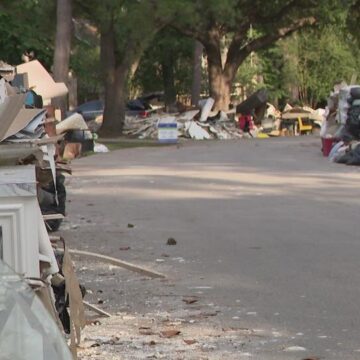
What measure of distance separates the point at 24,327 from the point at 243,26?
40261 millimetres

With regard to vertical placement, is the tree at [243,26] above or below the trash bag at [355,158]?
above

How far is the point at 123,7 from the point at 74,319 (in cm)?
2882

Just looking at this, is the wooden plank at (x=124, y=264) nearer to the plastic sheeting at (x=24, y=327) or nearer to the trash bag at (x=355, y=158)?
the plastic sheeting at (x=24, y=327)

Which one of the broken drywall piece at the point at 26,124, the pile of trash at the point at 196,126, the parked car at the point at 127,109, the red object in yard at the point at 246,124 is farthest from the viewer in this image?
the parked car at the point at 127,109

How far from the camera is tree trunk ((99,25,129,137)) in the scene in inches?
1399

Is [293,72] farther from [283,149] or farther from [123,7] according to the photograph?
[283,149]

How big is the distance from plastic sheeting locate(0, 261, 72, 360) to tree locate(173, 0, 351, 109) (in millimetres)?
32546

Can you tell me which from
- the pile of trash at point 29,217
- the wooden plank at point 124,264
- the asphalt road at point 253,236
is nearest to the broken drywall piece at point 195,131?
the asphalt road at point 253,236

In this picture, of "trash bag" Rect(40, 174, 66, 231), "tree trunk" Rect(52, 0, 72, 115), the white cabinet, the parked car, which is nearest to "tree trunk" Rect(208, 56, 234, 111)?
the parked car

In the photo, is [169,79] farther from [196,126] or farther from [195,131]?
[195,131]

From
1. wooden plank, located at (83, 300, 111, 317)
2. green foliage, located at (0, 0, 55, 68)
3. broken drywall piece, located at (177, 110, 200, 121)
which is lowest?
wooden plank, located at (83, 300, 111, 317)

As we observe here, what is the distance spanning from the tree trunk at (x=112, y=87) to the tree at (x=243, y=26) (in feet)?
9.27

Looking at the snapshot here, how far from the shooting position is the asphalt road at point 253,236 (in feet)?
22.5

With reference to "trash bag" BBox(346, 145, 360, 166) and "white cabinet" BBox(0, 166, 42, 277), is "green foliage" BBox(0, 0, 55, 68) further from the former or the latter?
"white cabinet" BBox(0, 166, 42, 277)
